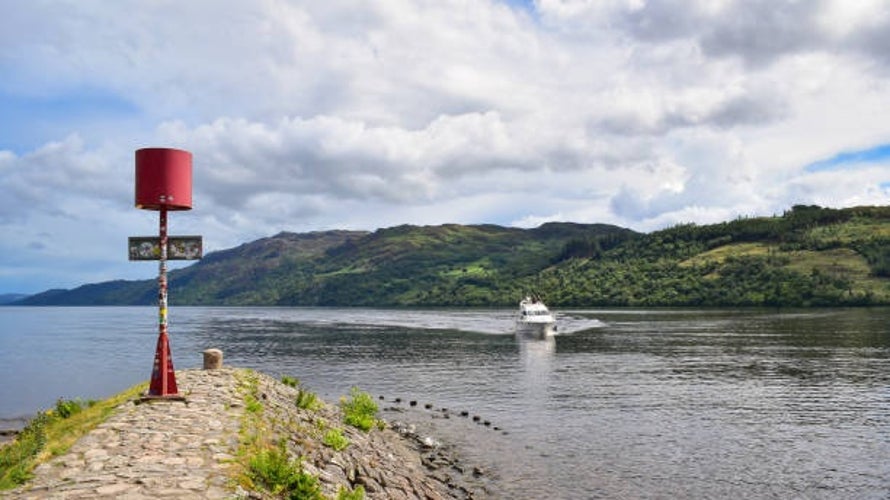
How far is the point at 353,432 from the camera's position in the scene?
96.6 feet

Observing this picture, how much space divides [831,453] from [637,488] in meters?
12.6

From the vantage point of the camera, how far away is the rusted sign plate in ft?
76.8

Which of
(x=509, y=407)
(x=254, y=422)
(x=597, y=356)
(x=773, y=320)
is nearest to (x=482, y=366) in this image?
(x=597, y=356)

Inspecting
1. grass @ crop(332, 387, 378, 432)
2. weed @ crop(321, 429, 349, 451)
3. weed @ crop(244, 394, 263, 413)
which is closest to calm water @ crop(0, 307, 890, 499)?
grass @ crop(332, 387, 378, 432)

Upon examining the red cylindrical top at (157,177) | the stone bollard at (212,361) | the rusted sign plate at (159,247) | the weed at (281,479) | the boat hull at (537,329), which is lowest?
the boat hull at (537,329)

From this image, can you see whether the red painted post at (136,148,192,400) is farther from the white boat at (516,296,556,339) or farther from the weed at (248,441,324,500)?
the white boat at (516,296,556,339)

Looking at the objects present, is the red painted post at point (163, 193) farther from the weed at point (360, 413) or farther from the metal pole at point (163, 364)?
the weed at point (360, 413)

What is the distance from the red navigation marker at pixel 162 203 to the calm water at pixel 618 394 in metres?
14.5

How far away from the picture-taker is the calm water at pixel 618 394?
29703mm

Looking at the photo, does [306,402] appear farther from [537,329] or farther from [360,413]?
[537,329]

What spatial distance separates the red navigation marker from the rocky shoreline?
1.15 metres

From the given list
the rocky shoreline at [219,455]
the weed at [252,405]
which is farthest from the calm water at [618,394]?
the weed at [252,405]

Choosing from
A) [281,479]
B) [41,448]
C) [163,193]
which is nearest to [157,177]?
[163,193]

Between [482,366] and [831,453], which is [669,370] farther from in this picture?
[831,453]
